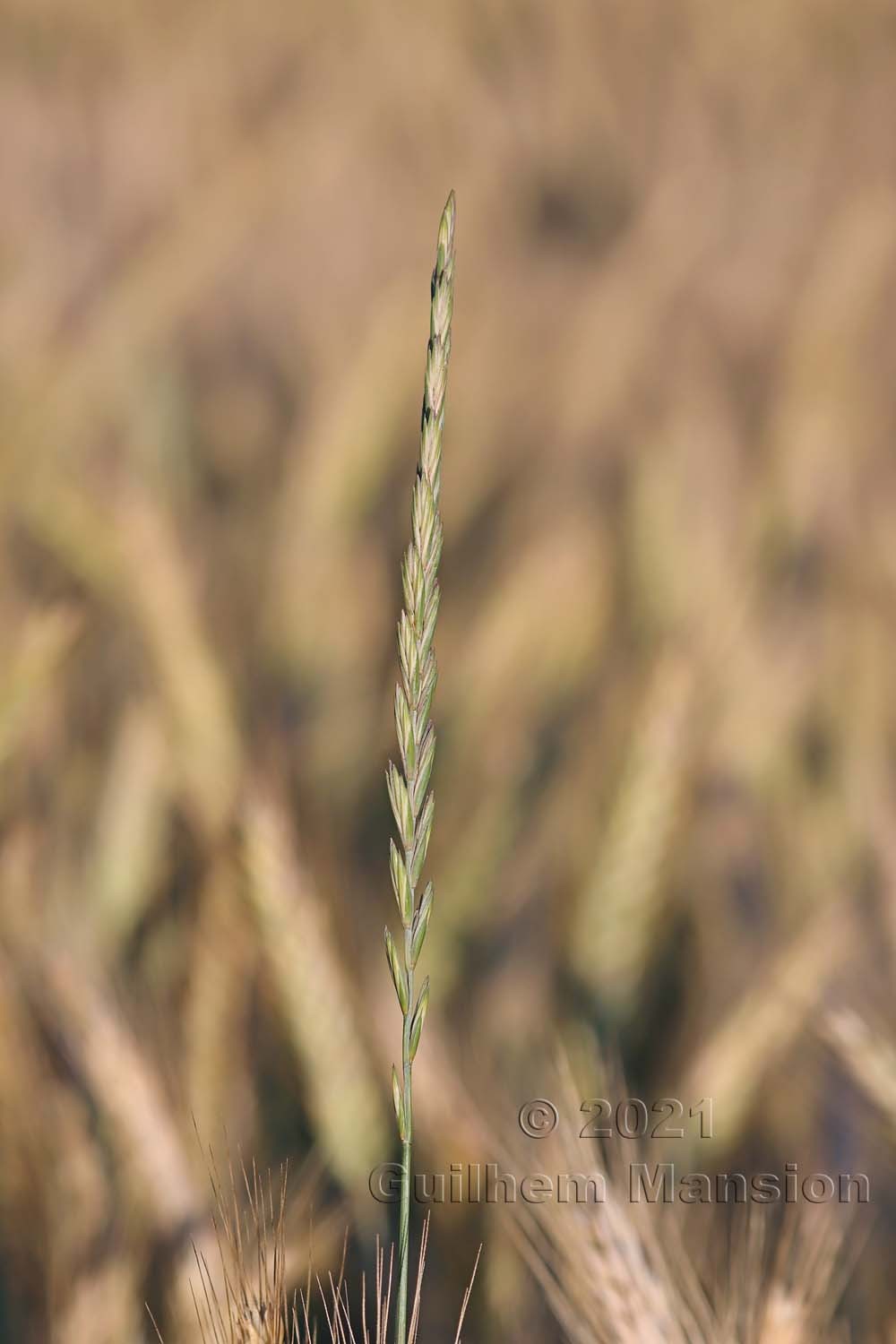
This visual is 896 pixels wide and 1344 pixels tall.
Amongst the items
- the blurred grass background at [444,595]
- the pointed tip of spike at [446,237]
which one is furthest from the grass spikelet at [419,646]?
the blurred grass background at [444,595]

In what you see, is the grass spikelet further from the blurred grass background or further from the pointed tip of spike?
the blurred grass background

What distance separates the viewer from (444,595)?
0.91 metres

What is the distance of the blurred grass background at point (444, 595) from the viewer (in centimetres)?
57

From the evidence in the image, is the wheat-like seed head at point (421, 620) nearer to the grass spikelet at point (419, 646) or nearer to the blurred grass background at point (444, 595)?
the grass spikelet at point (419, 646)

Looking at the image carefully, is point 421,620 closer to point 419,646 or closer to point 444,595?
point 419,646

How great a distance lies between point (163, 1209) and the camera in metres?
0.51

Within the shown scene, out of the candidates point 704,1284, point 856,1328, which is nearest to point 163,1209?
point 704,1284

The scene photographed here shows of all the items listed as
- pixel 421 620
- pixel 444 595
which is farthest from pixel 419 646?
pixel 444 595

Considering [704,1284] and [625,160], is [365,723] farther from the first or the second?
[625,160]

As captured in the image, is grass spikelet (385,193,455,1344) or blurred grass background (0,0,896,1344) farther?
blurred grass background (0,0,896,1344)

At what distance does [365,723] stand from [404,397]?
0.28 m

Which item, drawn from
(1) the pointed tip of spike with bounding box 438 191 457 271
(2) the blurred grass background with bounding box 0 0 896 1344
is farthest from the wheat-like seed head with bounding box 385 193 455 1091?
(2) the blurred grass background with bounding box 0 0 896 1344

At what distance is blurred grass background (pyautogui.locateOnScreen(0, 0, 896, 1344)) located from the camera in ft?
1.86

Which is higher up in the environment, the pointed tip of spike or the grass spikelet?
the pointed tip of spike
